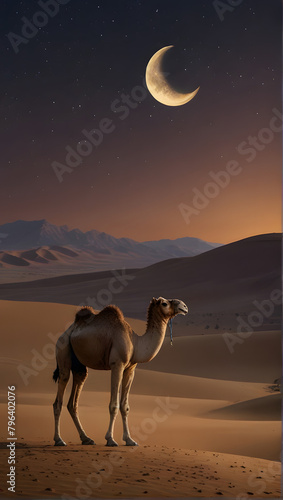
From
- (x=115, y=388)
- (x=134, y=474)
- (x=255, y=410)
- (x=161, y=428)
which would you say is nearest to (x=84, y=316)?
(x=115, y=388)

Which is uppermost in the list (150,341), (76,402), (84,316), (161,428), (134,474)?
(84,316)

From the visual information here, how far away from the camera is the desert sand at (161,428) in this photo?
5520mm

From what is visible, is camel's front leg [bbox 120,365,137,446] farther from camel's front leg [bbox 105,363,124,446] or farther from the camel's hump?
the camel's hump

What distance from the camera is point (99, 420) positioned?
959 centimetres

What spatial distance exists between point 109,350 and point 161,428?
3.52 meters

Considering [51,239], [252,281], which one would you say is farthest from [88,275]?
[51,239]

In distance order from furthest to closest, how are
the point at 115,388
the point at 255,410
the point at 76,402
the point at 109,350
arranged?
the point at 255,410, the point at 76,402, the point at 109,350, the point at 115,388

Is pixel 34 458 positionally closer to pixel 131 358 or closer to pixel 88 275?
pixel 131 358

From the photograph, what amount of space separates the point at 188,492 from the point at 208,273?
54.3m

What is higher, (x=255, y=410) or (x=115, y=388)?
(x=115, y=388)

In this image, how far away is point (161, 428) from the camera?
9.61 metres

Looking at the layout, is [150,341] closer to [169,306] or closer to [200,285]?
[169,306]

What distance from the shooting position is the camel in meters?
6.57

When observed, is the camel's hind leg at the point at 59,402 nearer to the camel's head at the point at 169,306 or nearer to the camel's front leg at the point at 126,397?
the camel's front leg at the point at 126,397
